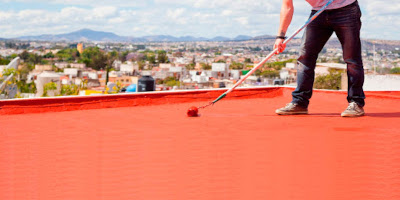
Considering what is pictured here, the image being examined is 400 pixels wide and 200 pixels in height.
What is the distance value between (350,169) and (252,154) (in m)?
0.40

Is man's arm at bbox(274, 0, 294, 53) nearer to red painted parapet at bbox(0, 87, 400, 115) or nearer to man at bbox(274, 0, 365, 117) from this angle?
man at bbox(274, 0, 365, 117)

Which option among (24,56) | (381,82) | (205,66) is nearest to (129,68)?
(205,66)

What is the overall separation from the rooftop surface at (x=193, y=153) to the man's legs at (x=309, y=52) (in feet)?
0.49

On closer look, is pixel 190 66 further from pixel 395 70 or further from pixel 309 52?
pixel 309 52

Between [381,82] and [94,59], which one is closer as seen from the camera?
[381,82]

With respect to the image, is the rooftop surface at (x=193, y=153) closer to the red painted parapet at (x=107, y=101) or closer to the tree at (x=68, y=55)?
the red painted parapet at (x=107, y=101)

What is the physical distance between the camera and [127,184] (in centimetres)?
168

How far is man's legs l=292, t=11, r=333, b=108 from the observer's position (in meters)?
3.04

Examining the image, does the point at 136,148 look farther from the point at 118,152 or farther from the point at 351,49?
the point at 351,49

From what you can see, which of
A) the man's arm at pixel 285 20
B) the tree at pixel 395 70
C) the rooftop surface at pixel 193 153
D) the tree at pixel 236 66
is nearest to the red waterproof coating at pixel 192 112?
the rooftop surface at pixel 193 153

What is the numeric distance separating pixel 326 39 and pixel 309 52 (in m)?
0.13

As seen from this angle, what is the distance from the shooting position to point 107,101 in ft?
11.8

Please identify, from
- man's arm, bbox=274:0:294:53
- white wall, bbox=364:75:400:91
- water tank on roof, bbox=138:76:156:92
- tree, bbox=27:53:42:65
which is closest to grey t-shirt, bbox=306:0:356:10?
man's arm, bbox=274:0:294:53

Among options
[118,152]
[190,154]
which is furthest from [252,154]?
[118,152]
